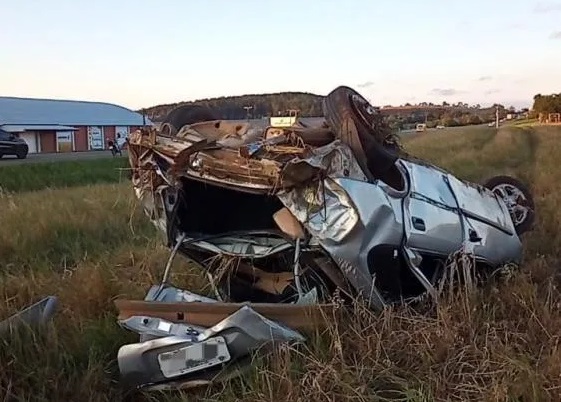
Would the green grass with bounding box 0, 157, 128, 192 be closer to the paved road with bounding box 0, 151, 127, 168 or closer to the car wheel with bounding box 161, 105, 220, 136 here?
the paved road with bounding box 0, 151, 127, 168

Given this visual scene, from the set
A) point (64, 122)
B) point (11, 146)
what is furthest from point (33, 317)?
point (64, 122)

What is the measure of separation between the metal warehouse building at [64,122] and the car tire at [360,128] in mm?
46079

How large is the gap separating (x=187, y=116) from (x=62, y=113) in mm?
64110

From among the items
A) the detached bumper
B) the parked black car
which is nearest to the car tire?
the detached bumper

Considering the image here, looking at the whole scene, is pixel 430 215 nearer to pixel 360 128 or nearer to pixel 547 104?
pixel 360 128

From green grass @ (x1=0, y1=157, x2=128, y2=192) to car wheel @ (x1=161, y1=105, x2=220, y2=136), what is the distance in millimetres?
14955

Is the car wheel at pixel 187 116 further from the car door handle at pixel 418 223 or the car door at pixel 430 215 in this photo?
the car door handle at pixel 418 223

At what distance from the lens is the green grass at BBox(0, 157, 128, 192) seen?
20.5 metres

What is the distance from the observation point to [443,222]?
4445mm

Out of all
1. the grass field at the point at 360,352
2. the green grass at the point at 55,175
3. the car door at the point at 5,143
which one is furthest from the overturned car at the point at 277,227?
the car door at the point at 5,143

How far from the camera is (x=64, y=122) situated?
199ft

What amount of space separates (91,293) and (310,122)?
1843mm

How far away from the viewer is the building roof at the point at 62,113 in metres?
59.4

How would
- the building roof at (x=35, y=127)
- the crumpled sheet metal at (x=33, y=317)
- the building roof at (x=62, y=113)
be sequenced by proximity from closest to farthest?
1. the crumpled sheet metal at (x=33, y=317)
2. the building roof at (x=35, y=127)
3. the building roof at (x=62, y=113)
